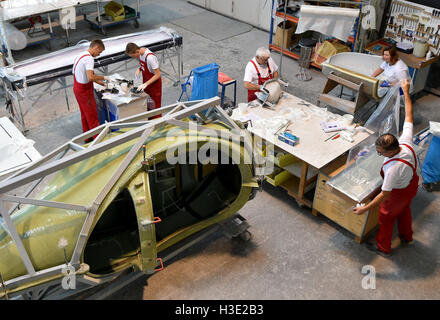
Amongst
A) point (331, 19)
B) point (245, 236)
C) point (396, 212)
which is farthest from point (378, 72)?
point (245, 236)

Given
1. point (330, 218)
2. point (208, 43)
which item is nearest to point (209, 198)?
point (330, 218)

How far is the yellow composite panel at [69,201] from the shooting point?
3797 millimetres

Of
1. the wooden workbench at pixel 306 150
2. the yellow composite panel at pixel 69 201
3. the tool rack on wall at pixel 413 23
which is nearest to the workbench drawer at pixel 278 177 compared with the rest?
the wooden workbench at pixel 306 150

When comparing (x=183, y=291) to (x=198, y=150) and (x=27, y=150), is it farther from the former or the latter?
(x=27, y=150)

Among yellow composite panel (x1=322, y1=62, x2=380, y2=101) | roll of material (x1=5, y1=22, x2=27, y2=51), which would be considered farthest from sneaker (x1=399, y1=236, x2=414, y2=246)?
roll of material (x1=5, y1=22, x2=27, y2=51)

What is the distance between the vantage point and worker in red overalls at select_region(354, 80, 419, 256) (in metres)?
4.48

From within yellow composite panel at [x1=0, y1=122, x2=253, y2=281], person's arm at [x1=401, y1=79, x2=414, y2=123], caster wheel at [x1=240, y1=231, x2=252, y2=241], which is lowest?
caster wheel at [x1=240, y1=231, x2=252, y2=241]

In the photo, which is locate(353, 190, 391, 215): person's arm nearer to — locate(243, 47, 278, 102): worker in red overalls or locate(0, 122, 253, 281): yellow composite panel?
locate(0, 122, 253, 281): yellow composite panel

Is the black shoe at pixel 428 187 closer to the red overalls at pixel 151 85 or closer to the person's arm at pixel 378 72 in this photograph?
the person's arm at pixel 378 72

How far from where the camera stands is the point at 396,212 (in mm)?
4836

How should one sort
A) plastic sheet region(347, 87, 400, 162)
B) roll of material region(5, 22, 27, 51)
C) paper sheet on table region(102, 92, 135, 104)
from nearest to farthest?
plastic sheet region(347, 87, 400, 162), paper sheet on table region(102, 92, 135, 104), roll of material region(5, 22, 27, 51)

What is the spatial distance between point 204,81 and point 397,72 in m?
2.96

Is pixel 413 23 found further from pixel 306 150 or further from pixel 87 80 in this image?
pixel 87 80

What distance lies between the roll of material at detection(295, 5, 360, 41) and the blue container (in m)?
1.70
